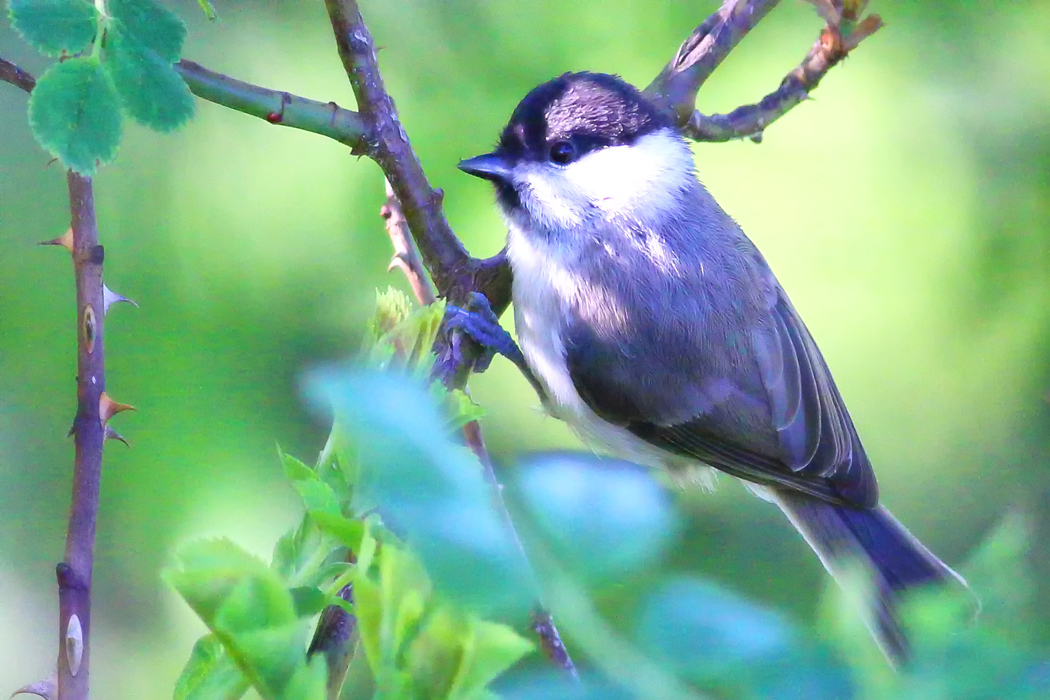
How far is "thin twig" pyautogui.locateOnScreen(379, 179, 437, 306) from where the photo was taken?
0.91 metres

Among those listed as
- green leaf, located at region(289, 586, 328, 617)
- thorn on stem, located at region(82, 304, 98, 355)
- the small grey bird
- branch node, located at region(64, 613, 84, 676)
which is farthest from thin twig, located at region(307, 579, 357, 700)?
the small grey bird

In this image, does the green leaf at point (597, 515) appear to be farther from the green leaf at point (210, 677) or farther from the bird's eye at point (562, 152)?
the bird's eye at point (562, 152)

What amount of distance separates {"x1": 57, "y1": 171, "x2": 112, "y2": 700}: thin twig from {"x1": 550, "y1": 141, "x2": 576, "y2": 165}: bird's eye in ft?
2.12

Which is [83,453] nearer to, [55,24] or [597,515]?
[55,24]

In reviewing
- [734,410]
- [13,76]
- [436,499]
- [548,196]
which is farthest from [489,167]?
[436,499]

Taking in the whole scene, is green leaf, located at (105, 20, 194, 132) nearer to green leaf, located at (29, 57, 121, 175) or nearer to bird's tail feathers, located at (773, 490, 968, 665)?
green leaf, located at (29, 57, 121, 175)

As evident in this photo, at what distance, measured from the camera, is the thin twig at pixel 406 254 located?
91 cm

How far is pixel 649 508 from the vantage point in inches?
9.3

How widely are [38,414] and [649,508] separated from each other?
144 centimetres

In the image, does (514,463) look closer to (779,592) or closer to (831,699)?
(831,699)

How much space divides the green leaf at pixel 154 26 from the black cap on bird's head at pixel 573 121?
1.96 ft

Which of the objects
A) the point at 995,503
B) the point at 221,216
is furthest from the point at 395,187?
the point at 995,503

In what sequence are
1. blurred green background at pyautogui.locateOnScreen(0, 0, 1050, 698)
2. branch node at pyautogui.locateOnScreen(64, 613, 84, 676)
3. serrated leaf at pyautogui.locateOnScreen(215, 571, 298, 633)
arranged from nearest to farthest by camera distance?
serrated leaf at pyautogui.locateOnScreen(215, 571, 298, 633)
branch node at pyautogui.locateOnScreen(64, 613, 84, 676)
blurred green background at pyautogui.locateOnScreen(0, 0, 1050, 698)

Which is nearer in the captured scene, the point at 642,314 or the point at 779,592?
the point at 642,314
